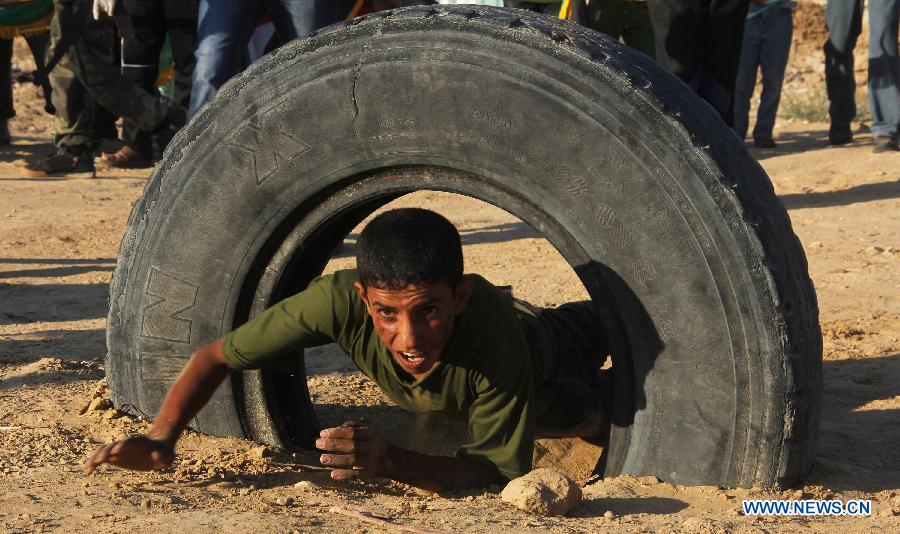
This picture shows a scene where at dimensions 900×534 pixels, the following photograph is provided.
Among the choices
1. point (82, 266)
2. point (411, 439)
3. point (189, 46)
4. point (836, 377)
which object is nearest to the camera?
point (411, 439)

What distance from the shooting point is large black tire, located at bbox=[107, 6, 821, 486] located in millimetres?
2652

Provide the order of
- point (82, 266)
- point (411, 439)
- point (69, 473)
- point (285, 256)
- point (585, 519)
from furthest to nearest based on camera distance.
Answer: point (82, 266) → point (411, 439) → point (285, 256) → point (69, 473) → point (585, 519)

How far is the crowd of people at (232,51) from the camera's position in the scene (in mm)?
5695

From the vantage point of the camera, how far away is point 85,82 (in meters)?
8.02

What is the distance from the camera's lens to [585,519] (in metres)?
2.57

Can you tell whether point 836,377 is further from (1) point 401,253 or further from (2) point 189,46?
(2) point 189,46

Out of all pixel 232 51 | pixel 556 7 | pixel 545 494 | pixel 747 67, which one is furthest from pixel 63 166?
pixel 545 494

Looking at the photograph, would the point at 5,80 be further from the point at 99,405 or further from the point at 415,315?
the point at 415,315

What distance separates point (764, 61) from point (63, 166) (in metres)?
5.98

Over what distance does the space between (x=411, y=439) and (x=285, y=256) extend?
920 millimetres

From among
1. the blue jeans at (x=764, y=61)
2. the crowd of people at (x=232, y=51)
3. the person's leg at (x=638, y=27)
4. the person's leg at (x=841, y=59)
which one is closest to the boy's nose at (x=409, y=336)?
the crowd of people at (x=232, y=51)

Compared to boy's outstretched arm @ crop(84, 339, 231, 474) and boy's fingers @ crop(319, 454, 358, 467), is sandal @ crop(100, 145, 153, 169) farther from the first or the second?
boy's fingers @ crop(319, 454, 358, 467)

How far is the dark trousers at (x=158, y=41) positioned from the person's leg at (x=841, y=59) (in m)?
5.26

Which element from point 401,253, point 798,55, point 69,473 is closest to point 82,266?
point 69,473
